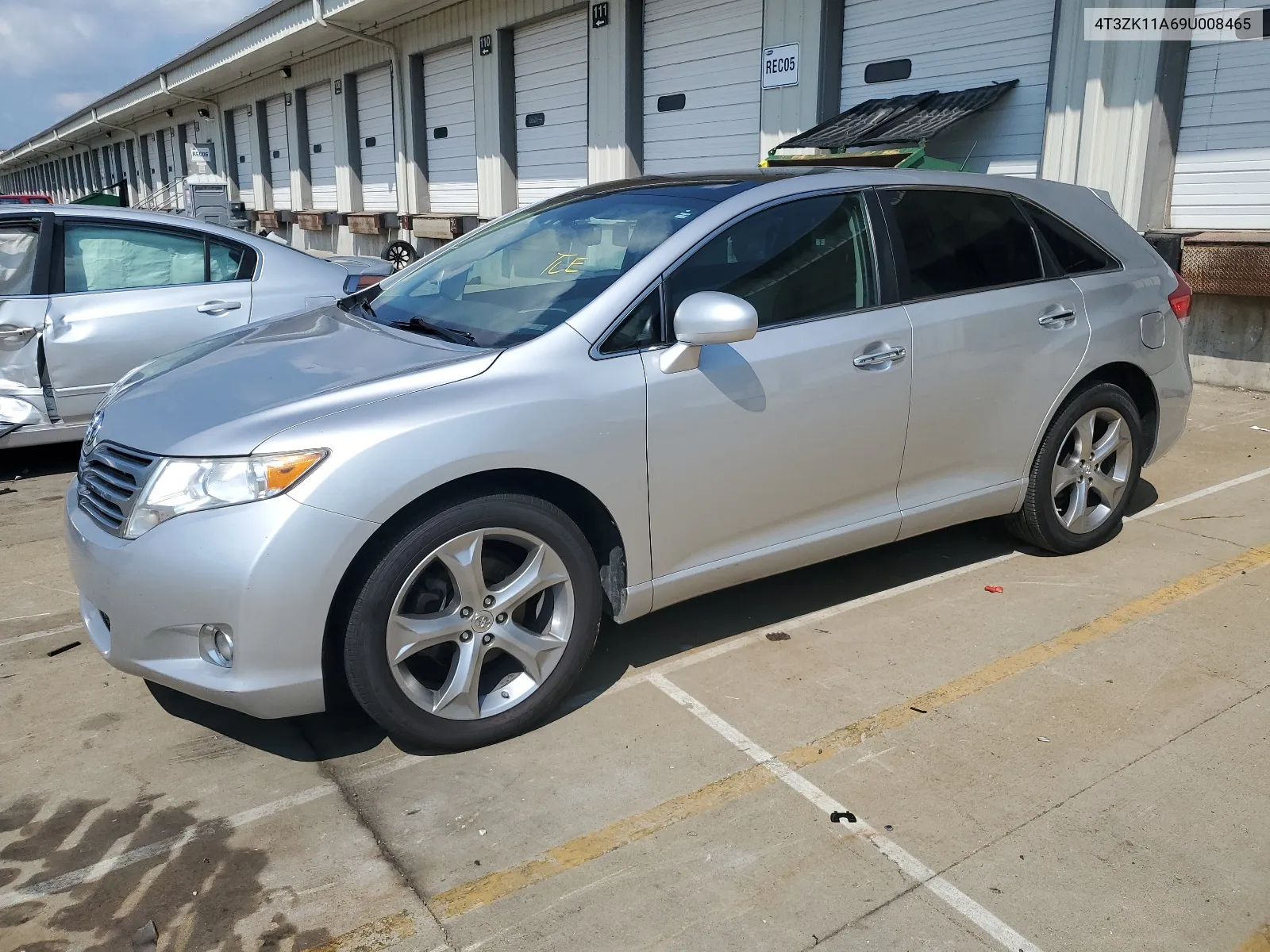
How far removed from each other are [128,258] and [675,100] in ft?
27.0

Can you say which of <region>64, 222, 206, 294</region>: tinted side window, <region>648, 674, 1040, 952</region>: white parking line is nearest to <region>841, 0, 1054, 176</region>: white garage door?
<region>64, 222, 206, 294</region>: tinted side window

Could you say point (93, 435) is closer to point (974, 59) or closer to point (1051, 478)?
point (1051, 478)

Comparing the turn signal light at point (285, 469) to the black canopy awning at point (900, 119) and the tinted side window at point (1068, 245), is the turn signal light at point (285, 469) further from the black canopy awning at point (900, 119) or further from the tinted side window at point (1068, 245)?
the black canopy awning at point (900, 119)

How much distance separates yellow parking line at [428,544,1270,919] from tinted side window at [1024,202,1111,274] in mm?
1398

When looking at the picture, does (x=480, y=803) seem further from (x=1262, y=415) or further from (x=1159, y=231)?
(x=1159, y=231)

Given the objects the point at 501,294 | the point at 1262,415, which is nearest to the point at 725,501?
the point at 501,294

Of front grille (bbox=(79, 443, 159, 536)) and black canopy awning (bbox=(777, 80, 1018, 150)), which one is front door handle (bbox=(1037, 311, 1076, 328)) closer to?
front grille (bbox=(79, 443, 159, 536))

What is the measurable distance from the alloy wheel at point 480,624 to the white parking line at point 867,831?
0.52 meters

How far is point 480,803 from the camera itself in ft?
9.43

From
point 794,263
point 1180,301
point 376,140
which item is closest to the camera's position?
point 794,263

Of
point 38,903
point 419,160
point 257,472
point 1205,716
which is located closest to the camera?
point 38,903

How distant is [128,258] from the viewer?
6.18 metres

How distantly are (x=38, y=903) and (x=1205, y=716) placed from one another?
3.34 metres

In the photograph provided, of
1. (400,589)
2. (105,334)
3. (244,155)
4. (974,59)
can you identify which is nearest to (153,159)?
(244,155)
